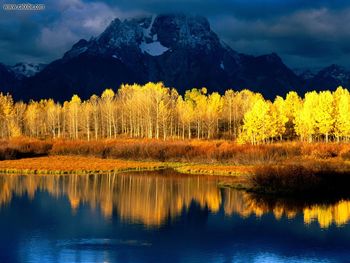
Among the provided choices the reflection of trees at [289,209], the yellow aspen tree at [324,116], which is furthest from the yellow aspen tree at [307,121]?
the reflection of trees at [289,209]

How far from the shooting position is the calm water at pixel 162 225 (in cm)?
2298

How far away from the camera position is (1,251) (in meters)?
23.1

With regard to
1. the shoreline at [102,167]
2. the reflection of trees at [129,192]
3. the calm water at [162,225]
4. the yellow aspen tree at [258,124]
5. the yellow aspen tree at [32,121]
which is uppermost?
the yellow aspen tree at [32,121]

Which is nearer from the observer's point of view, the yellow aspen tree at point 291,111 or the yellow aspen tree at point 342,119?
the yellow aspen tree at point 342,119

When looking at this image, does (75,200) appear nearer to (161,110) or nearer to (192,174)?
(192,174)

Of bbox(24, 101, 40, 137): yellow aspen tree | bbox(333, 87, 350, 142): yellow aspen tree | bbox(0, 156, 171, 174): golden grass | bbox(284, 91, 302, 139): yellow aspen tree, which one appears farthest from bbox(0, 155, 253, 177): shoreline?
bbox(24, 101, 40, 137): yellow aspen tree

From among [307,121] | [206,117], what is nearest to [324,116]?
[307,121]

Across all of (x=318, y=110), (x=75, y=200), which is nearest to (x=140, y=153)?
(x=75, y=200)

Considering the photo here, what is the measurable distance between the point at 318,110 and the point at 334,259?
78.7m

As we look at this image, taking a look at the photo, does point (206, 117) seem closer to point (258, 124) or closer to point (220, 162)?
point (258, 124)

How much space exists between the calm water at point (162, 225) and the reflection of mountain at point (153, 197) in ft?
0.22

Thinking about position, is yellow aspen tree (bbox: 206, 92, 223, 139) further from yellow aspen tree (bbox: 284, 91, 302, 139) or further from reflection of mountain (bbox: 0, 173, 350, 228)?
reflection of mountain (bbox: 0, 173, 350, 228)

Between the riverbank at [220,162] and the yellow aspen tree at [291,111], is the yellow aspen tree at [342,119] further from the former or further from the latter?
the riverbank at [220,162]

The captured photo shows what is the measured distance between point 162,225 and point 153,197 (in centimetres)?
997
